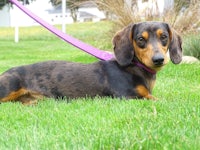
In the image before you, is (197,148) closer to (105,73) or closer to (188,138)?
(188,138)

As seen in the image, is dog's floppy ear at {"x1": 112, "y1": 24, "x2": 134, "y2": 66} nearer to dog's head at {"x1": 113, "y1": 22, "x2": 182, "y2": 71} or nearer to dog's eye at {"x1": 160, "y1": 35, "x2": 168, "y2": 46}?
dog's head at {"x1": 113, "y1": 22, "x2": 182, "y2": 71}

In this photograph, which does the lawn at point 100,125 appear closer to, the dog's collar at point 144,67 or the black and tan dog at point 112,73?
the black and tan dog at point 112,73

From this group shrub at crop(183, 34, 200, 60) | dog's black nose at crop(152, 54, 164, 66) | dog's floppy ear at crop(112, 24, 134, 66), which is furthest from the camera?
shrub at crop(183, 34, 200, 60)

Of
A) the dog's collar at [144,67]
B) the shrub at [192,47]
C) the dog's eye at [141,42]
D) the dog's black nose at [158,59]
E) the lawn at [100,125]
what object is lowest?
the shrub at [192,47]

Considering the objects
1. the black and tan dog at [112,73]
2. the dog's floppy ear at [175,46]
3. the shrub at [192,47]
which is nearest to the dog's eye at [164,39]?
the black and tan dog at [112,73]

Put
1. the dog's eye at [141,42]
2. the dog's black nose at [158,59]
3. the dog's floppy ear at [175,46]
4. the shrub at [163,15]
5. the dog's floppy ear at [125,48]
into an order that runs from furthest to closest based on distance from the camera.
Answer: the shrub at [163,15] < the dog's floppy ear at [175,46] < the dog's floppy ear at [125,48] < the dog's eye at [141,42] < the dog's black nose at [158,59]

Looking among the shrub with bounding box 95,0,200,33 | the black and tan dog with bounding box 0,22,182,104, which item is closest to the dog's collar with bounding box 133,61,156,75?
the black and tan dog with bounding box 0,22,182,104

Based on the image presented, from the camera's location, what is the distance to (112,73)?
18.0ft

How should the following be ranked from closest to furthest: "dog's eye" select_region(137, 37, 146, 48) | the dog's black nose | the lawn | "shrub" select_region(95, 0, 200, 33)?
the lawn, the dog's black nose, "dog's eye" select_region(137, 37, 146, 48), "shrub" select_region(95, 0, 200, 33)

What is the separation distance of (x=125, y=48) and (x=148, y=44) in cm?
39

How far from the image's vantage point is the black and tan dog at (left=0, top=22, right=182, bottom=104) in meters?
5.23

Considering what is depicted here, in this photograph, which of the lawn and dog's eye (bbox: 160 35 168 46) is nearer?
Answer: the lawn

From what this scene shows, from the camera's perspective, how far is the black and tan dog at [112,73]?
17.2 ft

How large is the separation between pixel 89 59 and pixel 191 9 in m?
→ 3.98
